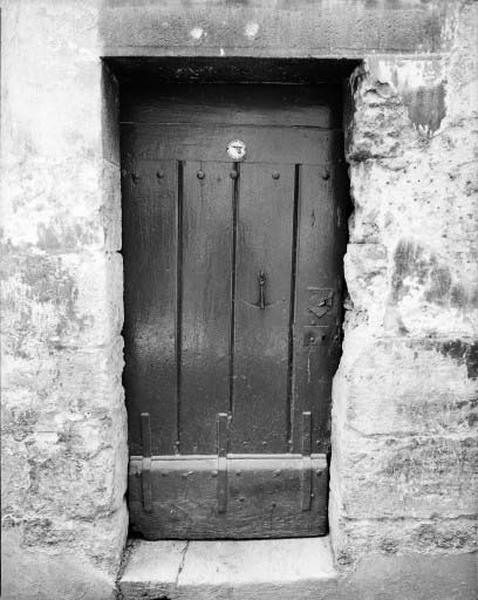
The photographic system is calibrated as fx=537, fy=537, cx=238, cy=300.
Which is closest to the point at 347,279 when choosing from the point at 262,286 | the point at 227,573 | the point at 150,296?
the point at 262,286

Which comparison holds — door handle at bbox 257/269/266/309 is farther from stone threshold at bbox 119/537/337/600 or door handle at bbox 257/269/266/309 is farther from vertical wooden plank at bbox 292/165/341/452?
stone threshold at bbox 119/537/337/600

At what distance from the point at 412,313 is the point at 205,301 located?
0.79 meters

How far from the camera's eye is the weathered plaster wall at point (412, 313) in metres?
1.85

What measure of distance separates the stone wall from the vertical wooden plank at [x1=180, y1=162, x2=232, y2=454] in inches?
10.7

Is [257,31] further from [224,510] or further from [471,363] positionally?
[224,510]

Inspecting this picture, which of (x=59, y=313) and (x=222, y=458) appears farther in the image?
(x=222, y=458)

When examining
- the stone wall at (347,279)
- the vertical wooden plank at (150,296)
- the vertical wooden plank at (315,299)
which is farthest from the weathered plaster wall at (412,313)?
the vertical wooden plank at (150,296)

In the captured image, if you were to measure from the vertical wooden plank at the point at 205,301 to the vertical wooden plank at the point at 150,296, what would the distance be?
5cm

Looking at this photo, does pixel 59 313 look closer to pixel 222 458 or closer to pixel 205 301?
A: pixel 205 301

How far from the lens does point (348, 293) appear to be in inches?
81.9

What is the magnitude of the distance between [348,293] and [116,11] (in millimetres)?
1289

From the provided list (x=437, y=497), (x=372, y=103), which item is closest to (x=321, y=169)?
(x=372, y=103)

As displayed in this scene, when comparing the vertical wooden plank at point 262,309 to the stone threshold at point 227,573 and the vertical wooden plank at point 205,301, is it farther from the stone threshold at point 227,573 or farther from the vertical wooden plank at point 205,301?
the stone threshold at point 227,573

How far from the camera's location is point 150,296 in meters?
2.15
